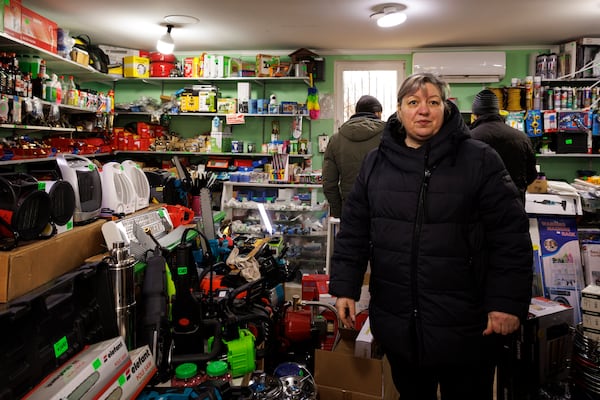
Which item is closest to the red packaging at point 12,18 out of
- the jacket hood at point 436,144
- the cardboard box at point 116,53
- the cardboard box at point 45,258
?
the cardboard box at point 116,53

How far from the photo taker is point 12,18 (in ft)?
11.6

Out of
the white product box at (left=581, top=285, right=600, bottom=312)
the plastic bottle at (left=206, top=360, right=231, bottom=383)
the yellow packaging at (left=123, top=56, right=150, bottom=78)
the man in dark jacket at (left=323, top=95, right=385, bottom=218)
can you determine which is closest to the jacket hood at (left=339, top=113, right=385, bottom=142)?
the man in dark jacket at (left=323, top=95, right=385, bottom=218)

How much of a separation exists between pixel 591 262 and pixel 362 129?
2.02m

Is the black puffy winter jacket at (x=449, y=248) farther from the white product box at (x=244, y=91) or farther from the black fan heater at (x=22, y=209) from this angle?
the white product box at (x=244, y=91)

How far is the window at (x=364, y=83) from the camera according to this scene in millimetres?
5539

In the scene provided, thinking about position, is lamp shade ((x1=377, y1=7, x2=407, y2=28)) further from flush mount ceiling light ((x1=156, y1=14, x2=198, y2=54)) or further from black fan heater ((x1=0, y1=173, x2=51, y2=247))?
black fan heater ((x1=0, y1=173, x2=51, y2=247))

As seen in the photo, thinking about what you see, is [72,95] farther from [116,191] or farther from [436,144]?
[436,144]

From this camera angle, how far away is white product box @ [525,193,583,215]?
11.5 feet

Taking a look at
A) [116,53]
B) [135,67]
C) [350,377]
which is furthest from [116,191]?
[116,53]

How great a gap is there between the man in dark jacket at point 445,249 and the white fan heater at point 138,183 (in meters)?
1.76

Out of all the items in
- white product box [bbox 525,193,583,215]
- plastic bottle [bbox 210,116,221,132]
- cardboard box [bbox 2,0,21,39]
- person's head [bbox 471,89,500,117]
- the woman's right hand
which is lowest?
the woman's right hand

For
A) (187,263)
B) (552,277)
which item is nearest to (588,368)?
(552,277)

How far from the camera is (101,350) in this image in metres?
1.72

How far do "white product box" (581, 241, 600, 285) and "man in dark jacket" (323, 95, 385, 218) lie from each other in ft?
6.08
